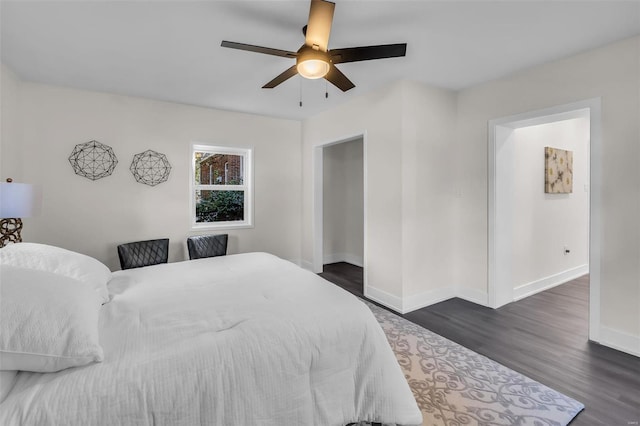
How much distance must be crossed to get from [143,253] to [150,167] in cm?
111

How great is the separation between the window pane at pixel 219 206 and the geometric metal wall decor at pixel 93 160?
3.66 feet

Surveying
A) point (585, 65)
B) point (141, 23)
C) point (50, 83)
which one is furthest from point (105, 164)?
point (585, 65)

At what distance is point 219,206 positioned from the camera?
4590 mm

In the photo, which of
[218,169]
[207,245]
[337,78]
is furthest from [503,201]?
[218,169]

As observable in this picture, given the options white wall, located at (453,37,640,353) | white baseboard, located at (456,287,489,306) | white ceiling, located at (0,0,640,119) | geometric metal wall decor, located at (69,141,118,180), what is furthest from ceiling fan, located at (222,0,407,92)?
white baseboard, located at (456,287,489,306)

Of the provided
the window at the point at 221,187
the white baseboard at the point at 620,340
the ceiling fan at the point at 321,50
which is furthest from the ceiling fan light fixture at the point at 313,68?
the white baseboard at the point at 620,340

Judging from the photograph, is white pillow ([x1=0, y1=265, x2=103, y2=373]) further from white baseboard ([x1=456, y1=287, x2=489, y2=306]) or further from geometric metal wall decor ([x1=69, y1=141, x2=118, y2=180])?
white baseboard ([x1=456, y1=287, x2=489, y2=306])

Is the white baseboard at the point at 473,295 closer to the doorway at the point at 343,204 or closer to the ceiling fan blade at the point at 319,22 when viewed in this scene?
the doorway at the point at 343,204

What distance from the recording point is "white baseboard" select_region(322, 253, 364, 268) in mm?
5742

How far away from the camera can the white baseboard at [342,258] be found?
5742 mm

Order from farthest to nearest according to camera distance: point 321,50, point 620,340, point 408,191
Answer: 1. point 408,191
2. point 620,340
3. point 321,50

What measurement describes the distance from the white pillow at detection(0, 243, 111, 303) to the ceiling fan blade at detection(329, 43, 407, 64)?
2023 mm

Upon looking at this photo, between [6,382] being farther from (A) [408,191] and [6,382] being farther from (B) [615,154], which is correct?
(B) [615,154]

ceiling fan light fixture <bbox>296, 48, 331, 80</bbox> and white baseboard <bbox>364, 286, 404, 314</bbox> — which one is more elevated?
ceiling fan light fixture <bbox>296, 48, 331, 80</bbox>
